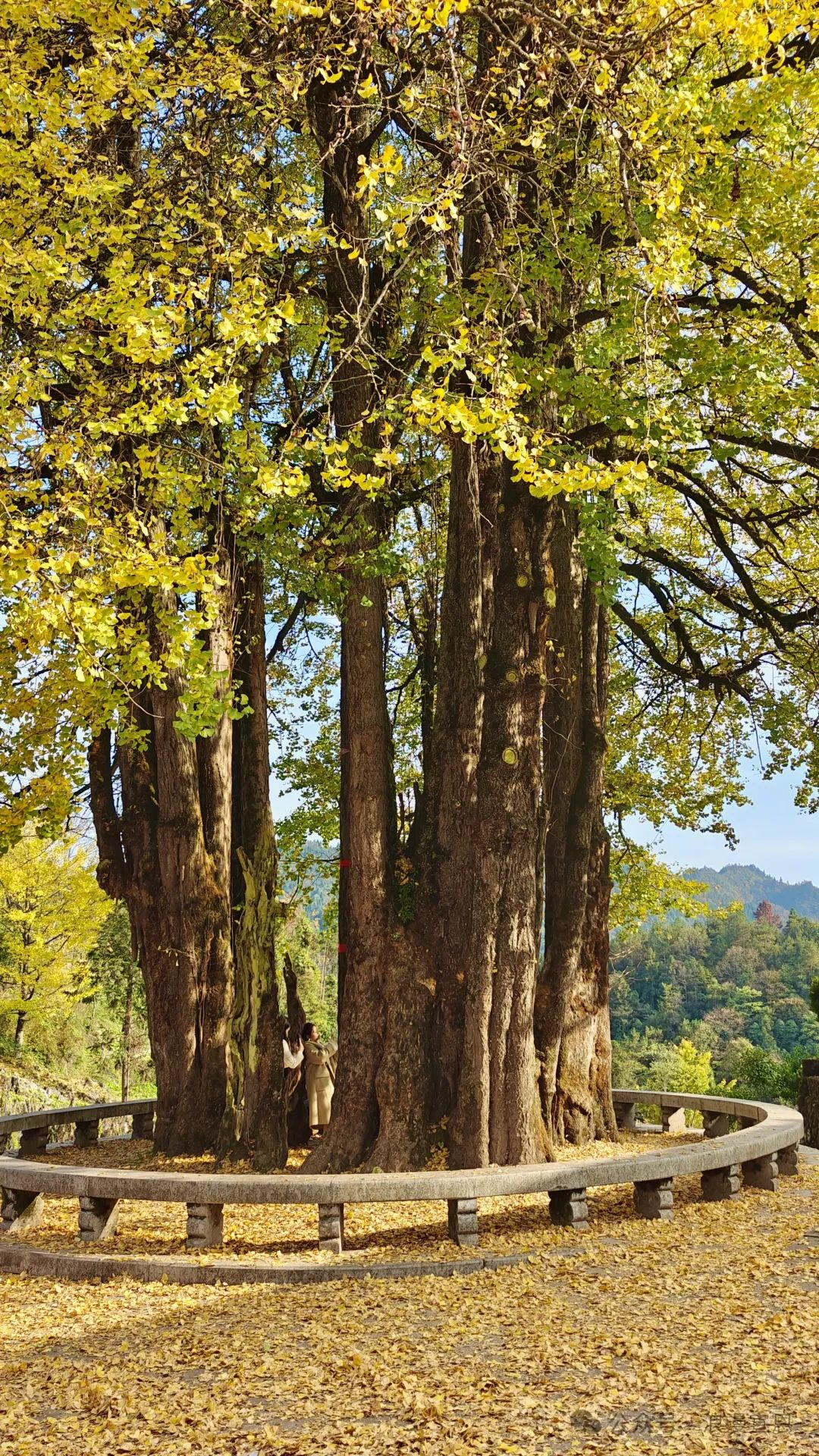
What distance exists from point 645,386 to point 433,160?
2657mm

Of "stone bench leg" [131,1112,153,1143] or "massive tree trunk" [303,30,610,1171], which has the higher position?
"massive tree trunk" [303,30,610,1171]

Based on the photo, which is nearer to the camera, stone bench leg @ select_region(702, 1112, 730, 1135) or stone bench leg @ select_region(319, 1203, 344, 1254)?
stone bench leg @ select_region(319, 1203, 344, 1254)

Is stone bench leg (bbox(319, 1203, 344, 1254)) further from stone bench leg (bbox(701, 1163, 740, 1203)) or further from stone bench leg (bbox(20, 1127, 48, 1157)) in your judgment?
stone bench leg (bbox(20, 1127, 48, 1157))

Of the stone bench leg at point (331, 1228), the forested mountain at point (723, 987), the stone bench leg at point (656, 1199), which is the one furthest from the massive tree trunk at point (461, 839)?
the forested mountain at point (723, 987)

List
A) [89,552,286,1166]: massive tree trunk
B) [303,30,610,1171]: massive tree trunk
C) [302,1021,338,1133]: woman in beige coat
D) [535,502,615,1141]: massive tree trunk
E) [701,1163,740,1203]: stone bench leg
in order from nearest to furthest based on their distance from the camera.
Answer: [701,1163,740,1203]: stone bench leg → [303,30,610,1171]: massive tree trunk → [535,502,615,1141]: massive tree trunk → [89,552,286,1166]: massive tree trunk → [302,1021,338,1133]: woman in beige coat

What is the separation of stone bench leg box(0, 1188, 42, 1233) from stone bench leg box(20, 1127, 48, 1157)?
11.2 ft

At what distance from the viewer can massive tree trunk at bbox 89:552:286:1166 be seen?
420 inches

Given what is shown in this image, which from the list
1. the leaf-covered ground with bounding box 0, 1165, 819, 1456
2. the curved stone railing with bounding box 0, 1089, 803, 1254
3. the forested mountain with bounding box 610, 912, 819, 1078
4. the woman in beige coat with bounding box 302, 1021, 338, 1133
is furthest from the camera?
the forested mountain with bounding box 610, 912, 819, 1078

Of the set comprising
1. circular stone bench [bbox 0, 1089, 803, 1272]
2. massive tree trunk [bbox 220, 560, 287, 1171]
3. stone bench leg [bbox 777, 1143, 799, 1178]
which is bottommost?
stone bench leg [bbox 777, 1143, 799, 1178]

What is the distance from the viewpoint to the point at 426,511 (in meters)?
13.8

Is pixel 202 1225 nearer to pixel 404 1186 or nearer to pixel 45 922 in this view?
pixel 404 1186

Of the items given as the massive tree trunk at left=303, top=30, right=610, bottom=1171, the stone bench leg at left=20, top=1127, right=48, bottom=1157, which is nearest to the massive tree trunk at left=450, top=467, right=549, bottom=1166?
the massive tree trunk at left=303, top=30, right=610, bottom=1171

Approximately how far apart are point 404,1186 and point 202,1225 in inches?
52.3

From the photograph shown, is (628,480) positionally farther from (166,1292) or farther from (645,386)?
(166,1292)
